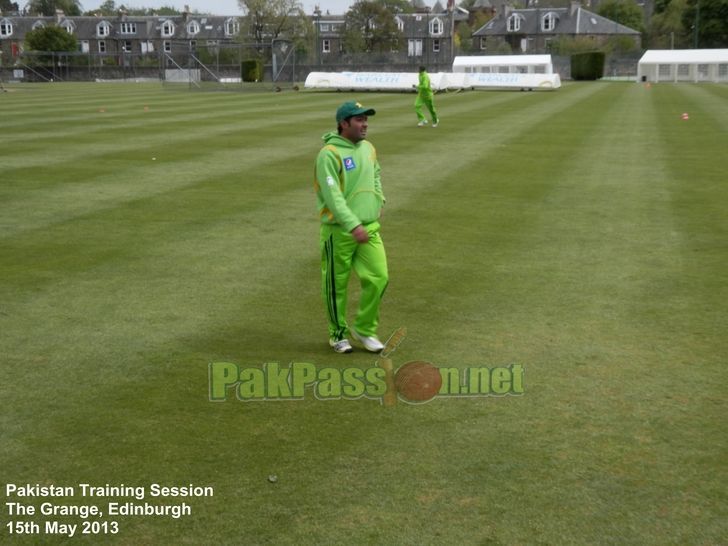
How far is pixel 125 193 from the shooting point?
1396 cm

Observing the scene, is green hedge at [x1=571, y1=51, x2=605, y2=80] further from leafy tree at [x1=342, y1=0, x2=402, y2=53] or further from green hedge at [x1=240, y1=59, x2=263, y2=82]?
leafy tree at [x1=342, y1=0, x2=402, y2=53]

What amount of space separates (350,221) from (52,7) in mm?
151913

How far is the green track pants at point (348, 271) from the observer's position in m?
6.67

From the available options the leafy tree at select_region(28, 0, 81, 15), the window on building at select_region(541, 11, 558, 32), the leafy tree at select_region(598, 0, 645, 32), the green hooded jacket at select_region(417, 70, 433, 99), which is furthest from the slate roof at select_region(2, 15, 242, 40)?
the green hooded jacket at select_region(417, 70, 433, 99)

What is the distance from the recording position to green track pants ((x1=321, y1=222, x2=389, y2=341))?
667cm

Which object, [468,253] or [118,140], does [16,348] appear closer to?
[468,253]

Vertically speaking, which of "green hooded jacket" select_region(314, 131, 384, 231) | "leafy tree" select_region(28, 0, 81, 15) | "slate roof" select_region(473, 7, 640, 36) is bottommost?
"green hooded jacket" select_region(314, 131, 384, 231)

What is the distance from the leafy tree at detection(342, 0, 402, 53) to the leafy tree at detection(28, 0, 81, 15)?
65.0 metres

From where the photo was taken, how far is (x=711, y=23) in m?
85.4

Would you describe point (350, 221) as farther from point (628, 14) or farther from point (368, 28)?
point (628, 14)

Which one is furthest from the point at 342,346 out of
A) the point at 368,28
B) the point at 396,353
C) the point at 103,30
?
the point at 103,30

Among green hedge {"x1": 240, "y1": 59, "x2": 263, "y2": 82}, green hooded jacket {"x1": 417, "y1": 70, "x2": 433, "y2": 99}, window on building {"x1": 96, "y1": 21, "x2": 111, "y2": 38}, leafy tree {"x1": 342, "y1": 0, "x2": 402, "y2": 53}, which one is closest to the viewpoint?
green hooded jacket {"x1": 417, "y1": 70, "x2": 433, "y2": 99}

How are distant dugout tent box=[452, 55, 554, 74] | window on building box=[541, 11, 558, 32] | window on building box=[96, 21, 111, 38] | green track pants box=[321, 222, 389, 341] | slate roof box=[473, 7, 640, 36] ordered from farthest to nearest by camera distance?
1. window on building box=[96, 21, 111, 38]
2. window on building box=[541, 11, 558, 32]
3. slate roof box=[473, 7, 640, 36]
4. distant dugout tent box=[452, 55, 554, 74]
5. green track pants box=[321, 222, 389, 341]

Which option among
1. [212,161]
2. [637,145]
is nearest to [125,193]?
[212,161]
